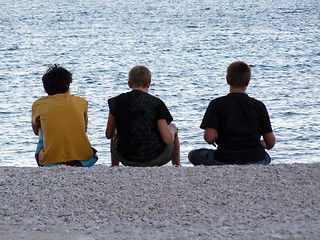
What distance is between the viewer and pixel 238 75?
493 cm

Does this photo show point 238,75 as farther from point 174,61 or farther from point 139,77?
point 174,61

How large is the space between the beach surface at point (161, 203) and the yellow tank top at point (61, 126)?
47 centimetres

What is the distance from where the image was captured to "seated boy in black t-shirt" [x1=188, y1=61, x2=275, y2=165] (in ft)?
16.0

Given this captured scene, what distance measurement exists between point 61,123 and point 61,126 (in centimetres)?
3

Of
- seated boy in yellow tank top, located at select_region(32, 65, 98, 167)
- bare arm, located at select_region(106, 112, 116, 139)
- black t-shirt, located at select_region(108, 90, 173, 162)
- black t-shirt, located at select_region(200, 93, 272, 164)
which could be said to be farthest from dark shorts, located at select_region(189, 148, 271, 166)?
seated boy in yellow tank top, located at select_region(32, 65, 98, 167)

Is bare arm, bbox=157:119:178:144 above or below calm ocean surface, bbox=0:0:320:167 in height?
above

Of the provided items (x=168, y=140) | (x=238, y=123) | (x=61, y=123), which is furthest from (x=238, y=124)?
(x=61, y=123)

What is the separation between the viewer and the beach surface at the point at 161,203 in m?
3.64

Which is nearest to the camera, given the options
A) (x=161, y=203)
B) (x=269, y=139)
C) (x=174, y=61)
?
(x=161, y=203)

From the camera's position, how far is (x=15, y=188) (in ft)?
14.2

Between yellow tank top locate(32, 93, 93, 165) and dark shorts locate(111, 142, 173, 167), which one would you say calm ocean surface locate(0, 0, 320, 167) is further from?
yellow tank top locate(32, 93, 93, 165)

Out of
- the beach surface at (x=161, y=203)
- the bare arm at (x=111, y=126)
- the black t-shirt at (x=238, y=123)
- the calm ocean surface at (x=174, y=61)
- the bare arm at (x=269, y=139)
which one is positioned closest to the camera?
the beach surface at (x=161, y=203)

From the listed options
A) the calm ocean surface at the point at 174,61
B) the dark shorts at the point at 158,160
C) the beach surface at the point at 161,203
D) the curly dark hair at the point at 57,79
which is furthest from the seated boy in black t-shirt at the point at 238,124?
the calm ocean surface at the point at 174,61

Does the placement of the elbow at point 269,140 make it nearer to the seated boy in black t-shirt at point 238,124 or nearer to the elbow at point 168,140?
the seated boy in black t-shirt at point 238,124
